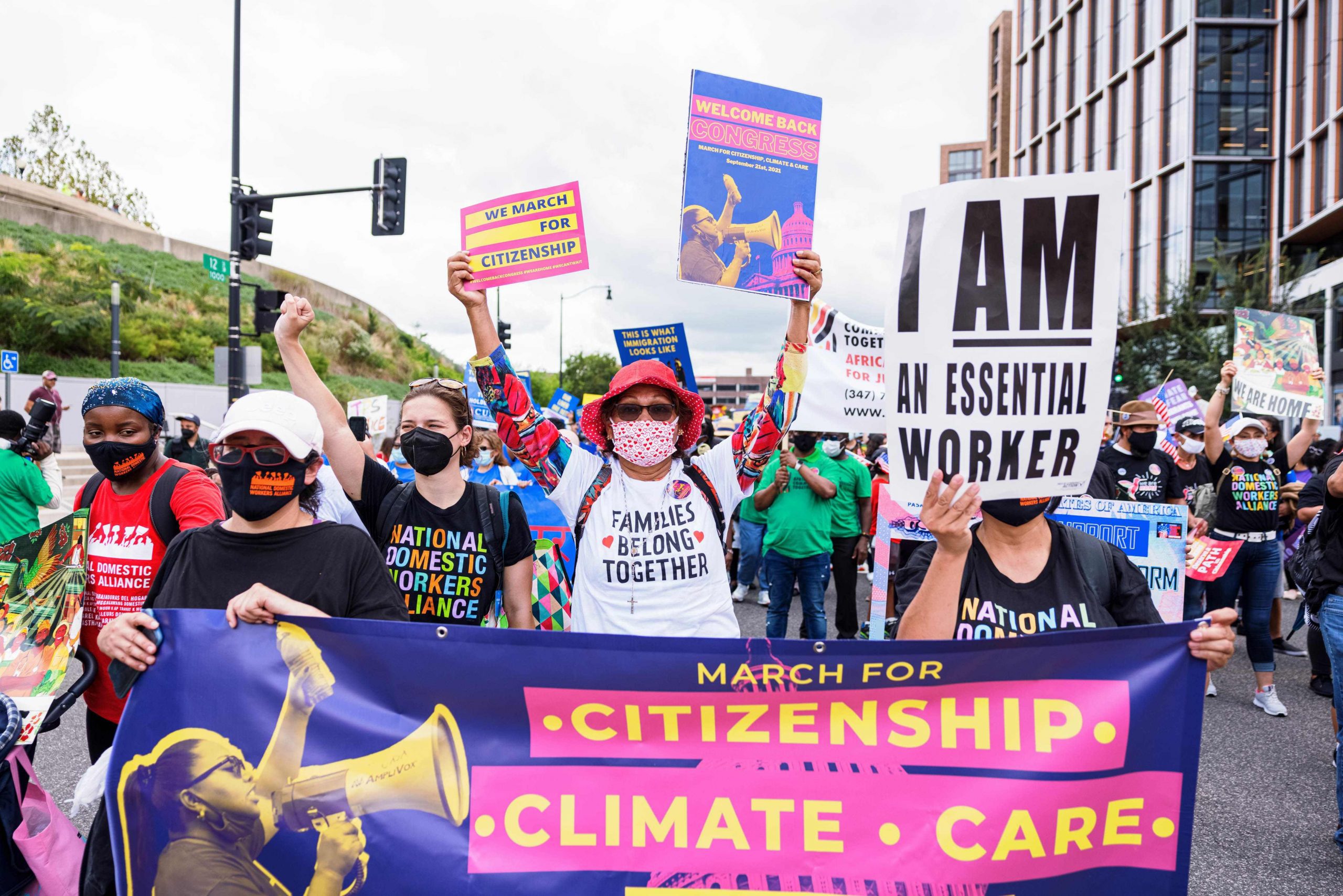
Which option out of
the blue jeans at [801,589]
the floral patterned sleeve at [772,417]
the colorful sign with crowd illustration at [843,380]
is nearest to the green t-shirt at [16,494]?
the floral patterned sleeve at [772,417]

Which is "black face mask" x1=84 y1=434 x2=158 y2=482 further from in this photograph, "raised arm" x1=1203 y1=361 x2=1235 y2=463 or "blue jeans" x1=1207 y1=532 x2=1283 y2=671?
"raised arm" x1=1203 y1=361 x2=1235 y2=463

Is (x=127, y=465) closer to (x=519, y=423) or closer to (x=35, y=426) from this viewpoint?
(x=519, y=423)

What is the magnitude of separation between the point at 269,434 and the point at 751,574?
25.9ft

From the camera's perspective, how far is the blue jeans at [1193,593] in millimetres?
6227

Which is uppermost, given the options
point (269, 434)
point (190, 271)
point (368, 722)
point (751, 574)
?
point (190, 271)

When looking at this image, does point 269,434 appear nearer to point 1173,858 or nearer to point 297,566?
point 297,566

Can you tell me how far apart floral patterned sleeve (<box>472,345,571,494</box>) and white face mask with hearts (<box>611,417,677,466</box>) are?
0.84ft

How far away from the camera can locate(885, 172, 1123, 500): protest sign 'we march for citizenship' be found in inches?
86.4

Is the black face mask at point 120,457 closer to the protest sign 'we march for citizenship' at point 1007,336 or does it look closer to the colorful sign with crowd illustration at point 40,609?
the colorful sign with crowd illustration at point 40,609

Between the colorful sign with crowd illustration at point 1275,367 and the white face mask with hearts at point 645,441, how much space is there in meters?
6.13

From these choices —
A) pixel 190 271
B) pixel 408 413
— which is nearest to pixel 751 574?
pixel 408 413

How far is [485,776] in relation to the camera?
223 cm

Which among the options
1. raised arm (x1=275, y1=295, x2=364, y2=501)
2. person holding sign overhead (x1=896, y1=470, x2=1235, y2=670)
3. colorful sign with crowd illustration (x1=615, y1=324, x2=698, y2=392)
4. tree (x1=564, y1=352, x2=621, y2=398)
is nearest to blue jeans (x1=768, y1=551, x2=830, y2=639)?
colorful sign with crowd illustration (x1=615, y1=324, x2=698, y2=392)

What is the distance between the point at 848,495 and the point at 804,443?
73 centimetres
